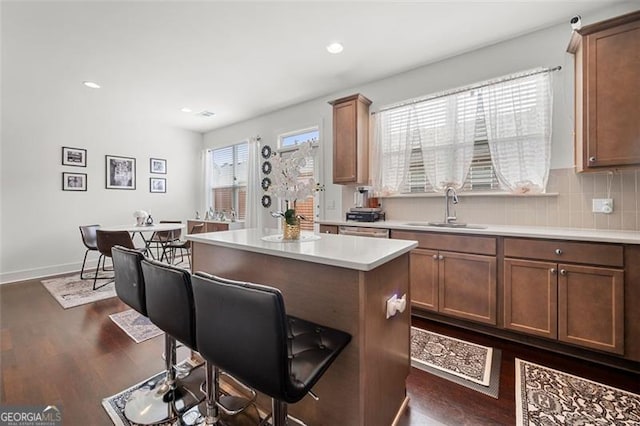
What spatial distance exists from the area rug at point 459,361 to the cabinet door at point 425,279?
317mm

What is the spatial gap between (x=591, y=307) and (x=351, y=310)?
77.4 inches

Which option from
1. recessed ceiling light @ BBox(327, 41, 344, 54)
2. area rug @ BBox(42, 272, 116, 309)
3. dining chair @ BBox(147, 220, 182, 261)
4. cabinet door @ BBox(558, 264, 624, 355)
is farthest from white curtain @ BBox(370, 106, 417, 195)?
area rug @ BBox(42, 272, 116, 309)

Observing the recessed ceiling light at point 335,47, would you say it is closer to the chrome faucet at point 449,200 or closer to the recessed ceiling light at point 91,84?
the chrome faucet at point 449,200

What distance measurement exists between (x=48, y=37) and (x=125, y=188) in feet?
10.0

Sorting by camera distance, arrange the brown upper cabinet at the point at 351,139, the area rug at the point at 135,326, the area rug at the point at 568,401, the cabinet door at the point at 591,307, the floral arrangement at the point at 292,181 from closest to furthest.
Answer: the area rug at the point at 568,401 < the floral arrangement at the point at 292,181 < the cabinet door at the point at 591,307 < the area rug at the point at 135,326 < the brown upper cabinet at the point at 351,139

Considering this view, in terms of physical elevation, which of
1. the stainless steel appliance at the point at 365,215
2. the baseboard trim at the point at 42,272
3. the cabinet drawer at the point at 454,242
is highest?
the stainless steel appliance at the point at 365,215

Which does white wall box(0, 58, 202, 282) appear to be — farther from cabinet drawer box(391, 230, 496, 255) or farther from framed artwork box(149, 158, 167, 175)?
cabinet drawer box(391, 230, 496, 255)

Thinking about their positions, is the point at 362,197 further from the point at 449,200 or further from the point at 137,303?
the point at 137,303

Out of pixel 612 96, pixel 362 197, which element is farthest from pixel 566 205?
pixel 362 197

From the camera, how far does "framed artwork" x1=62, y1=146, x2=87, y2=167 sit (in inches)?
179

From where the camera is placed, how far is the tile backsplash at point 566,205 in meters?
2.25

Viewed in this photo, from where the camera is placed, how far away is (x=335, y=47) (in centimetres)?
292

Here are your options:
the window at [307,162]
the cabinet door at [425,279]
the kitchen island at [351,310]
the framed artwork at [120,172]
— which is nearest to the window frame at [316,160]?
the window at [307,162]

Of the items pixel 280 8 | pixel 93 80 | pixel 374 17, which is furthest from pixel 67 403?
pixel 93 80
